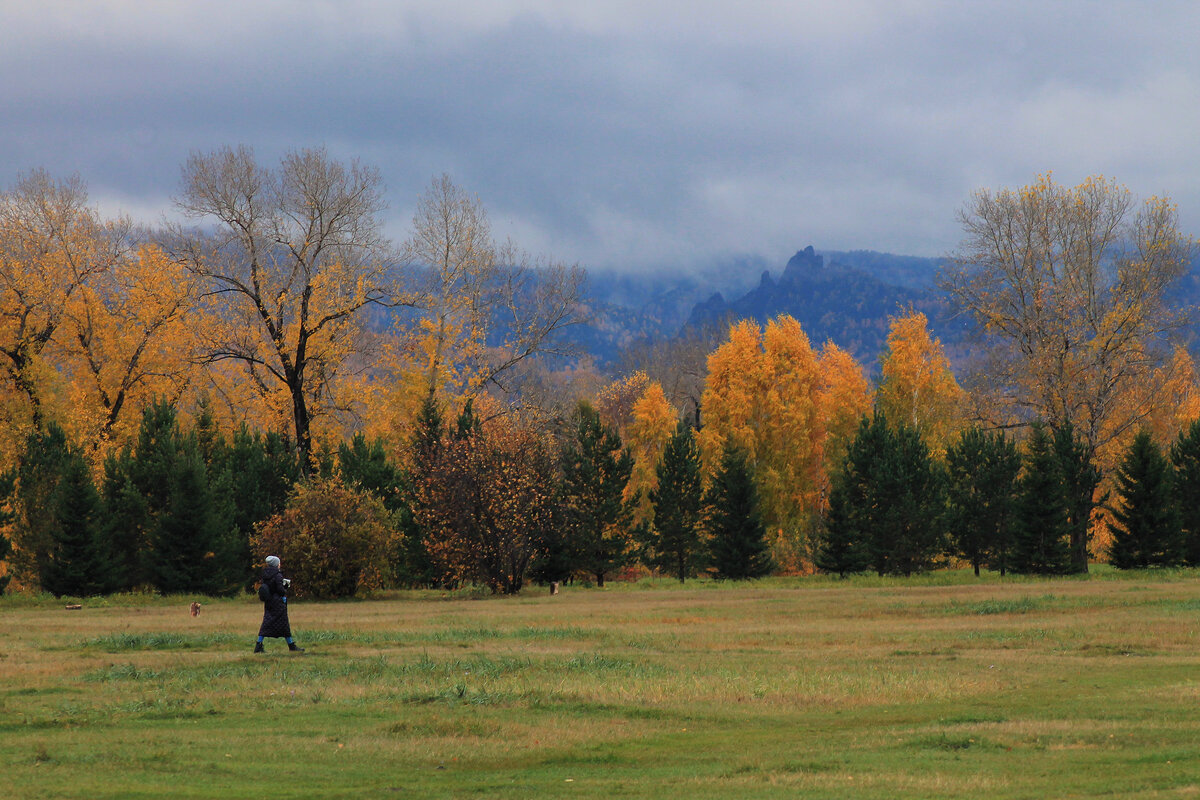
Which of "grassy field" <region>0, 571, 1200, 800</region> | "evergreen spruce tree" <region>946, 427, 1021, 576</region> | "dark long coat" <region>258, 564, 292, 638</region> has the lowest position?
"grassy field" <region>0, 571, 1200, 800</region>

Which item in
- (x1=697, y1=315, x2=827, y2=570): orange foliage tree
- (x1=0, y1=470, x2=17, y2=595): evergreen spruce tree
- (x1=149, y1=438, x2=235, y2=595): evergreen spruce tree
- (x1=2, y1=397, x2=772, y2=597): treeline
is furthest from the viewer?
(x1=697, y1=315, x2=827, y2=570): orange foliage tree

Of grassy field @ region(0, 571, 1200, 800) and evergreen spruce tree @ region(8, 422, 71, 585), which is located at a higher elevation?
evergreen spruce tree @ region(8, 422, 71, 585)

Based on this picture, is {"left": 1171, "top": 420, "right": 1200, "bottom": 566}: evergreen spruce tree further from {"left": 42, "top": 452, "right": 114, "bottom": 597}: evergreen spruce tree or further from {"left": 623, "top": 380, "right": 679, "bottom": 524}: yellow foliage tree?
{"left": 42, "top": 452, "right": 114, "bottom": 597}: evergreen spruce tree

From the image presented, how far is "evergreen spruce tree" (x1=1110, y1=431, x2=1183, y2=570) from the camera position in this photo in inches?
1972

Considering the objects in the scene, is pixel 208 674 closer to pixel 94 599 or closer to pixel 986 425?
pixel 94 599

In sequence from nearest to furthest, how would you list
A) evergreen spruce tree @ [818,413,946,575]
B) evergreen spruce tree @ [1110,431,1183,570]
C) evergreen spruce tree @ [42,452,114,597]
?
evergreen spruce tree @ [42,452,114,597] → evergreen spruce tree @ [1110,431,1183,570] → evergreen spruce tree @ [818,413,946,575]

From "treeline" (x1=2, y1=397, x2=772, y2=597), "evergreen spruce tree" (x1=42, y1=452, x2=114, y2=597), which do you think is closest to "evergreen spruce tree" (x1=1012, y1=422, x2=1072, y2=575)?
"treeline" (x1=2, y1=397, x2=772, y2=597)

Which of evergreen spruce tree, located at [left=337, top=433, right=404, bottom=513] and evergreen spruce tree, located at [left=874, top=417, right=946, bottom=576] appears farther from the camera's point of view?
evergreen spruce tree, located at [left=337, top=433, right=404, bottom=513]

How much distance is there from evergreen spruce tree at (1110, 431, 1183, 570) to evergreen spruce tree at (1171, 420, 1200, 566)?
1.24 metres

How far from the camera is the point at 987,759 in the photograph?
12555 millimetres

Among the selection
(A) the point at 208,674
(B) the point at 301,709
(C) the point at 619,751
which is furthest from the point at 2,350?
(C) the point at 619,751

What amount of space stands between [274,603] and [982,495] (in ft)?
133

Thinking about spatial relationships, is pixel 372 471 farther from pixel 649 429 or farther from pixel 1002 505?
pixel 1002 505

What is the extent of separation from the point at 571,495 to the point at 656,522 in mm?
7034
